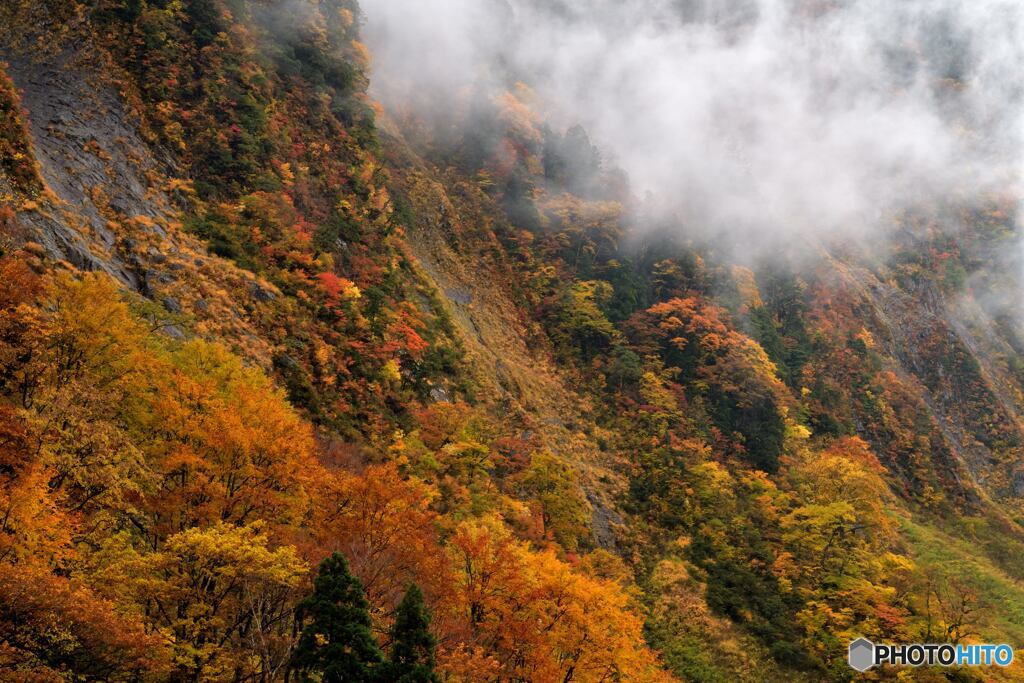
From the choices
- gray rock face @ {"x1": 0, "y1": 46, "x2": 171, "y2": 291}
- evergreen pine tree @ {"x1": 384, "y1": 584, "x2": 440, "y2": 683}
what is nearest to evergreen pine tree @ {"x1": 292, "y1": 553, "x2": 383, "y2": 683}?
evergreen pine tree @ {"x1": 384, "y1": 584, "x2": 440, "y2": 683}

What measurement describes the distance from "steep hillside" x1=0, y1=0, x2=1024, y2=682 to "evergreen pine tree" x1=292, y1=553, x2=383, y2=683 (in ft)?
0.26

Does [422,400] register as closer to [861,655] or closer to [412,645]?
[412,645]

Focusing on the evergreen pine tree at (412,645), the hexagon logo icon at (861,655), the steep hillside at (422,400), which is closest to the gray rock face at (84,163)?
the steep hillside at (422,400)

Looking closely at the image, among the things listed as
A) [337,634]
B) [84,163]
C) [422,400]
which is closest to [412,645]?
[337,634]

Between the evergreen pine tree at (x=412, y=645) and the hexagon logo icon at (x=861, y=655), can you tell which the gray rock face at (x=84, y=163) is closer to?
the evergreen pine tree at (x=412, y=645)

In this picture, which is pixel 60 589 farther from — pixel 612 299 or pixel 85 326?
pixel 612 299

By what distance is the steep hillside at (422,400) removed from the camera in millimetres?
18031

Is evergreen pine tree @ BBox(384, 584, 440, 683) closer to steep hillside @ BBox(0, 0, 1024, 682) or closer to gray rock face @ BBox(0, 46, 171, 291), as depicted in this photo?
steep hillside @ BBox(0, 0, 1024, 682)

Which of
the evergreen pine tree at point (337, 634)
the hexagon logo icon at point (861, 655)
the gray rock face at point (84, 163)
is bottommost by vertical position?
the evergreen pine tree at point (337, 634)

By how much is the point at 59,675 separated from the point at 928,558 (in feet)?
176

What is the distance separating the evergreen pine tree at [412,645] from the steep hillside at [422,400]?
113 mm

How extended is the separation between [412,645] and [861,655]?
29.2 meters

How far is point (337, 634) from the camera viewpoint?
17.0 metres

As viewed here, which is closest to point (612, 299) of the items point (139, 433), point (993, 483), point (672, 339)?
point (672, 339)
